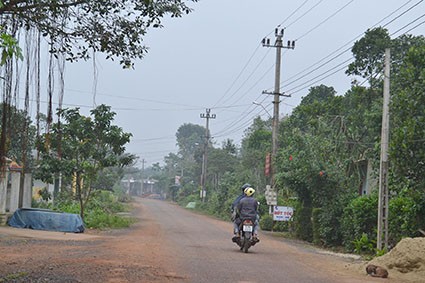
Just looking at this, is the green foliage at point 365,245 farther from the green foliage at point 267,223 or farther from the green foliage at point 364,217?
the green foliage at point 267,223

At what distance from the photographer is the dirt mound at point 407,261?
11969 millimetres

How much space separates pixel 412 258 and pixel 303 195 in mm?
12979

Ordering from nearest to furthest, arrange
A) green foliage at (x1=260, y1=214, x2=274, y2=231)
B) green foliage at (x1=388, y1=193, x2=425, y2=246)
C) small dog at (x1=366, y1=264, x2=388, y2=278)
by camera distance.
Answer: small dog at (x1=366, y1=264, x2=388, y2=278), green foliage at (x1=388, y1=193, x2=425, y2=246), green foliage at (x1=260, y1=214, x2=274, y2=231)

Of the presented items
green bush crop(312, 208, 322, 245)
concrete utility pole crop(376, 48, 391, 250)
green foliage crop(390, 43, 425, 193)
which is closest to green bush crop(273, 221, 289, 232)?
green bush crop(312, 208, 322, 245)

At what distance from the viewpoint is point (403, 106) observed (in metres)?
15.5

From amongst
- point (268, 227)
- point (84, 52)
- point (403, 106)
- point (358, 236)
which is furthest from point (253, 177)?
point (84, 52)

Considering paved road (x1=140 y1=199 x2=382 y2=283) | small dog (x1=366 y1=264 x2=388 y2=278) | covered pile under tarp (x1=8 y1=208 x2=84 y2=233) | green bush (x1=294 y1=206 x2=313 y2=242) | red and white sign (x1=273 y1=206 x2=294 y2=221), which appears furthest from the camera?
red and white sign (x1=273 y1=206 x2=294 y2=221)

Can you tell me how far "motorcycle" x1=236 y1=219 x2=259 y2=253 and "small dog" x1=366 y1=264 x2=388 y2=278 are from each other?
4047mm

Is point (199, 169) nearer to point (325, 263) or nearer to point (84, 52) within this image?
point (325, 263)

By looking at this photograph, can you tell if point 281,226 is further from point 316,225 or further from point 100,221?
point 100,221

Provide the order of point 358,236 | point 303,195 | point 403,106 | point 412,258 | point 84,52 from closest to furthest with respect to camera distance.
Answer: point 84,52 → point 412,258 → point 403,106 → point 358,236 → point 303,195

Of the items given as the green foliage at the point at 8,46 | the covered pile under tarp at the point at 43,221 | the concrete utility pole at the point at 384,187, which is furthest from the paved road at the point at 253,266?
the covered pile under tarp at the point at 43,221

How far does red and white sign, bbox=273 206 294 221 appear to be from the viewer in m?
27.5

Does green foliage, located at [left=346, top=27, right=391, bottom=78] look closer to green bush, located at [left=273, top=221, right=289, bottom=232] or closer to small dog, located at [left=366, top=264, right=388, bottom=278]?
green bush, located at [left=273, top=221, right=289, bottom=232]
